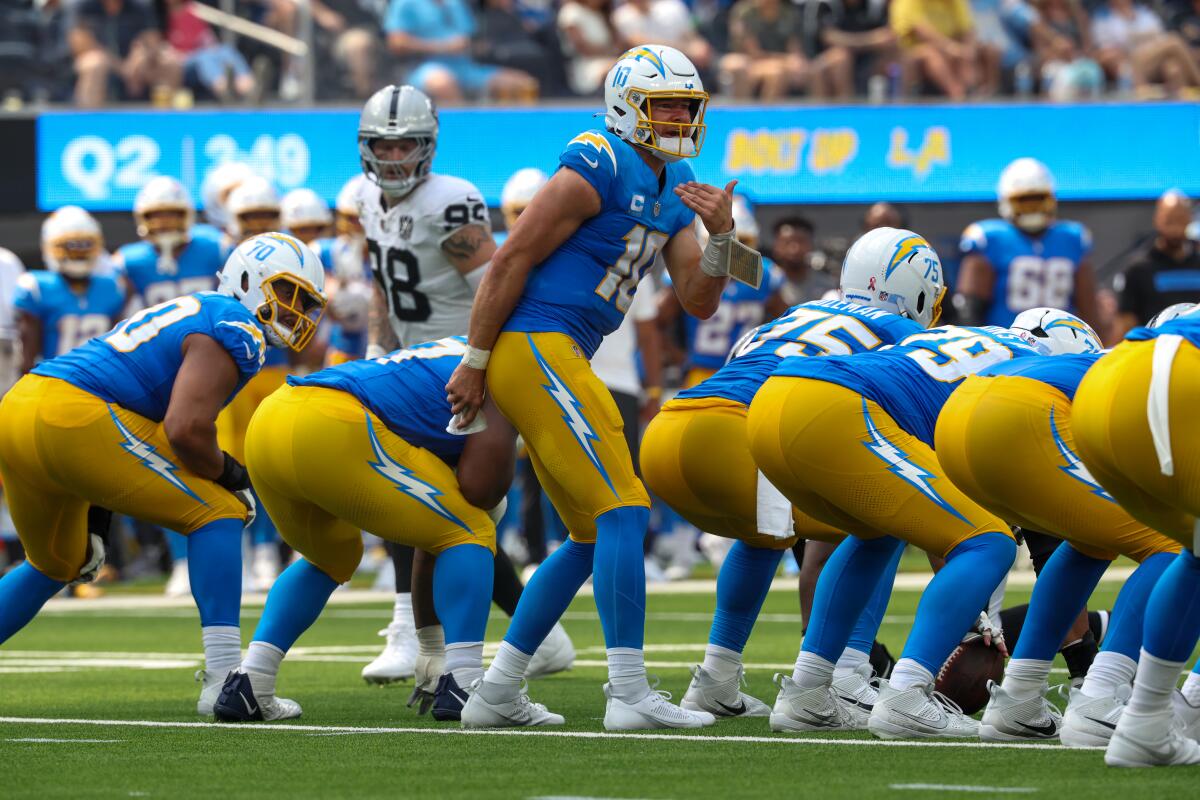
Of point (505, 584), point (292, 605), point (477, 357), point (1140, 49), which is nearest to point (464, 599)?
point (292, 605)

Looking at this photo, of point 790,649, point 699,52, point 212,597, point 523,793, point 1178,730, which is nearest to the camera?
point 523,793

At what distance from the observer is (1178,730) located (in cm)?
529

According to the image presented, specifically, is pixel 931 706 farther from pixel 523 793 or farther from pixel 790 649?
pixel 790 649

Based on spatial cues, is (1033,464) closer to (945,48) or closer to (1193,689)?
(1193,689)

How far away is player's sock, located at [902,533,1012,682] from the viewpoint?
578cm

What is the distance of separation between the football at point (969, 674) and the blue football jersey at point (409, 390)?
1.67m

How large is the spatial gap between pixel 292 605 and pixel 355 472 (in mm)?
599

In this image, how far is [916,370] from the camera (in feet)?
20.1

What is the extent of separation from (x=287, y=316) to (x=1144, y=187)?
10898 mm

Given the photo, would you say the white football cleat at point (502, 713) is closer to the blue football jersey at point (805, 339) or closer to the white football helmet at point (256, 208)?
the blue football jersey at point (805, 339)

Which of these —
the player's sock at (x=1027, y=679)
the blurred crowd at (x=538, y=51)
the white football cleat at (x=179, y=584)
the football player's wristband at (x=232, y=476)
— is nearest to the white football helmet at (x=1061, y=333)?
the player's sock at (x=1027, y=679)

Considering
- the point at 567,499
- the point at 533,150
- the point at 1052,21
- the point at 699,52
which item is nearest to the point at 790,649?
the point at 567,499

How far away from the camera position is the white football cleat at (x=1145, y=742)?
16.7ft

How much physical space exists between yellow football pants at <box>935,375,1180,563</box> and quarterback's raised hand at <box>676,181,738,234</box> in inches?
40.9
